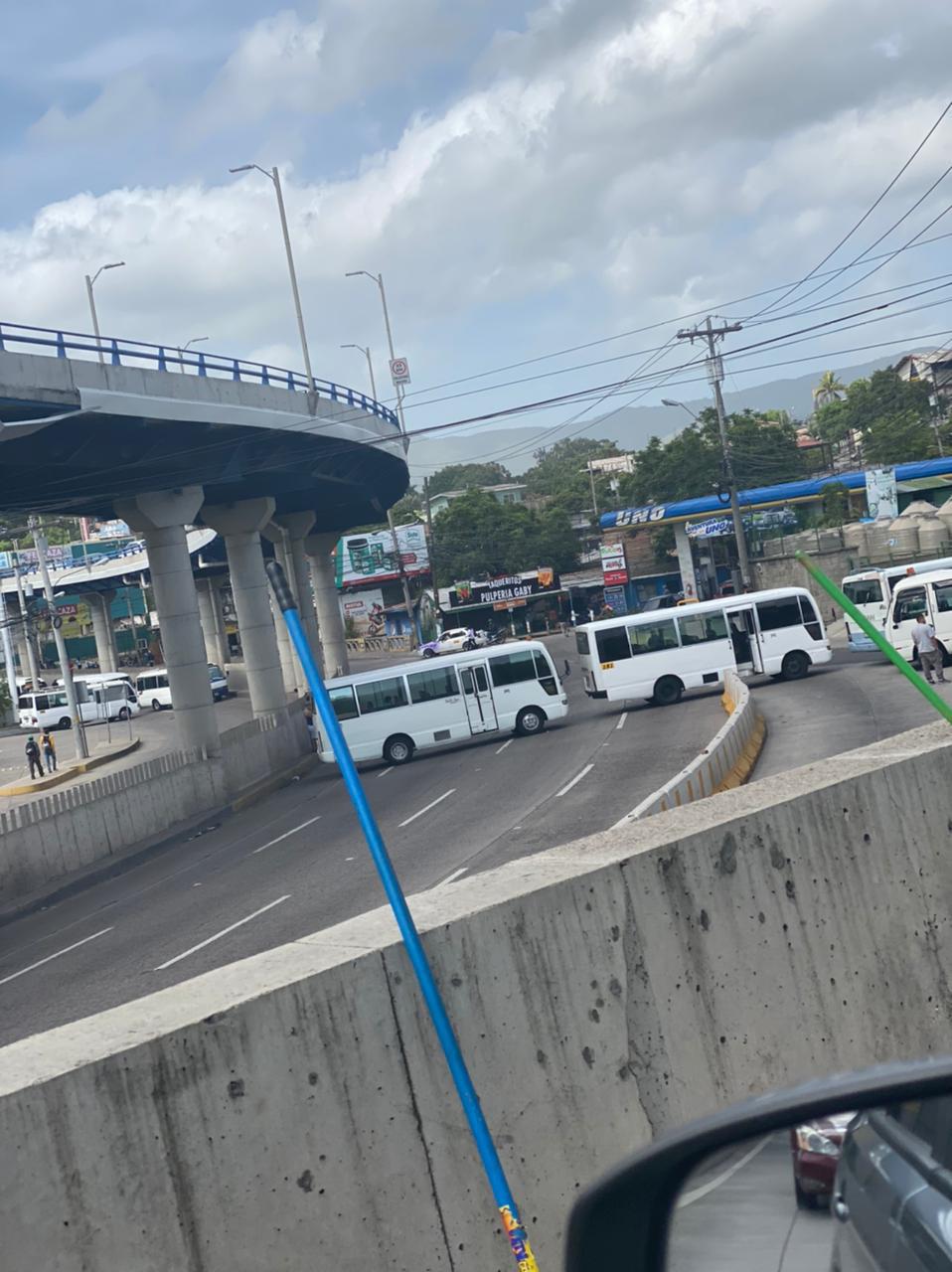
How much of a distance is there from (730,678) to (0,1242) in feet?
111

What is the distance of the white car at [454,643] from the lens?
77.7 metres

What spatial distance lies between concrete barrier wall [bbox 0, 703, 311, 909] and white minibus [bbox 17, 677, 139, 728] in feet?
111

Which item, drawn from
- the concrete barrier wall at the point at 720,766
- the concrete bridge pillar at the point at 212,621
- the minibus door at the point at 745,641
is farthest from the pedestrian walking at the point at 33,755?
the concrete bridge pillar at the point at 212,621

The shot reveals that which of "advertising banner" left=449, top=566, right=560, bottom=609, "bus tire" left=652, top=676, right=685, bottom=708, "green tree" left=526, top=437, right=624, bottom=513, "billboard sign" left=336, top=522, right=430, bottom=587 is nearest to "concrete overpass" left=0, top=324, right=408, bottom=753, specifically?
"bus tire" left=652, top=676, right=685, bottom=708

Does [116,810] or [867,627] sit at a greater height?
[867,627]

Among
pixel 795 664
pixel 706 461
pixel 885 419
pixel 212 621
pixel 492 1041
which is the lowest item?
pixel 795 664

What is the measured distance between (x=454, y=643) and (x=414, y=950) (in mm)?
74572

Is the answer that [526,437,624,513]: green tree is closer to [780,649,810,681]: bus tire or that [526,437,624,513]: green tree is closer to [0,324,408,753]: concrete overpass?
[0,324,408,753]: concrete overpass

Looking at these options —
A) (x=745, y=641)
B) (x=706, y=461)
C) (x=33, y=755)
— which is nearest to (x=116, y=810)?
(x=745, y=641)

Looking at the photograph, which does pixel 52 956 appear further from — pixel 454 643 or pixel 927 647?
pixel 454 643

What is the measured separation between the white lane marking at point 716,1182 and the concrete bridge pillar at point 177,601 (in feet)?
121

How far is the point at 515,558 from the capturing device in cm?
9519

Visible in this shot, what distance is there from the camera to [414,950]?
4000 millimetres

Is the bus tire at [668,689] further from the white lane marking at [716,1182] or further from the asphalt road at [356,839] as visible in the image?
the white lane marking at [716,1182]
